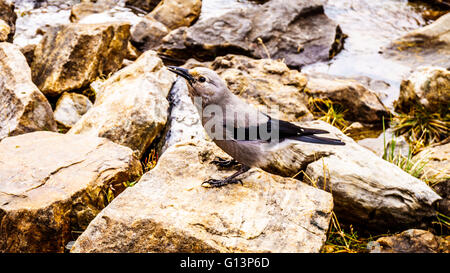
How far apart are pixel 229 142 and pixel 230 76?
2.20m

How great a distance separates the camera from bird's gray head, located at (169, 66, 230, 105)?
9.86ft

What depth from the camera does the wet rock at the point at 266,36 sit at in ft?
23.2

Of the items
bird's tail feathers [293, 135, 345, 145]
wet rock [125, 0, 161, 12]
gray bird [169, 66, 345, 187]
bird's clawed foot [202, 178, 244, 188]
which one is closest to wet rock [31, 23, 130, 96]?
gray bird [169, 66, 345, 187]

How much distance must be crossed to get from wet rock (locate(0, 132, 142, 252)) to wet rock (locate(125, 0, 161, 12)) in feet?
20.4

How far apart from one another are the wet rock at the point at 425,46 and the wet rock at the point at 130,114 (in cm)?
518

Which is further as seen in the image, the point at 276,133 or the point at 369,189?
the point at 369,189

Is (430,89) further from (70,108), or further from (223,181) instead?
(70,108)

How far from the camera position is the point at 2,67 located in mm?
4738

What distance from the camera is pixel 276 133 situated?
3.07 metres

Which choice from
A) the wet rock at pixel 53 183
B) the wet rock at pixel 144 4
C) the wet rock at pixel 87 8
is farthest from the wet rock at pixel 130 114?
the wet rock at pixel 144 4

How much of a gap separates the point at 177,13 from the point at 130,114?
4.87 metres

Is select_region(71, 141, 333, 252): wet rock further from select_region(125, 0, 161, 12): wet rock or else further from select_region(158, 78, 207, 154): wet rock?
select_region(125, 0, 161, 12): wet rock

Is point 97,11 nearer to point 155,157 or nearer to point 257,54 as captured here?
point 257,54

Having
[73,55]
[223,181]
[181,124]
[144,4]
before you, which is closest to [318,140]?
[223,181]
